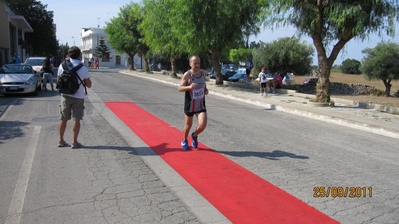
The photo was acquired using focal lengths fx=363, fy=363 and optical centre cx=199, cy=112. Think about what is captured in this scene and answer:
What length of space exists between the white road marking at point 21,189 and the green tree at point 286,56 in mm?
21587

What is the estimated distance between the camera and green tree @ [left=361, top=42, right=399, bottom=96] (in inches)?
940

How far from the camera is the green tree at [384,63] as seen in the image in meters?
23.9

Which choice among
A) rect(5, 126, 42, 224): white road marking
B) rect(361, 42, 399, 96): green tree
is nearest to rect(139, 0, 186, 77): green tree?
rect(361, 42, 399, 96): green tree

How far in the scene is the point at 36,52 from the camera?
57156 millimetres

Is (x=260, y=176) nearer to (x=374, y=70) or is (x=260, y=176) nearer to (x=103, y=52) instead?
(x=374, y=70)

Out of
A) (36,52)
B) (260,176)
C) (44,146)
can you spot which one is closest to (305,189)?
(260,176)

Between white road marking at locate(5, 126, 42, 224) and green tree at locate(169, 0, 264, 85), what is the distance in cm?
1423

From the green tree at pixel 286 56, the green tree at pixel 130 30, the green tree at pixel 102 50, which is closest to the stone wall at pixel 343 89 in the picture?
the green tree at pixel 286 56

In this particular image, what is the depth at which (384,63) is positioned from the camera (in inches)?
952

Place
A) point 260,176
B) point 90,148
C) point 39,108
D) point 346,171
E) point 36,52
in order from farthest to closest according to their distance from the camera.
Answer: point 36,52
point 39,108
point 90,148
point 346,171
point 260,176

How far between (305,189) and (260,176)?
0.74 meters

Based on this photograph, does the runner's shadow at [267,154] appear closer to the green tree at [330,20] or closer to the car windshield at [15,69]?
the green tree at [330,20]
